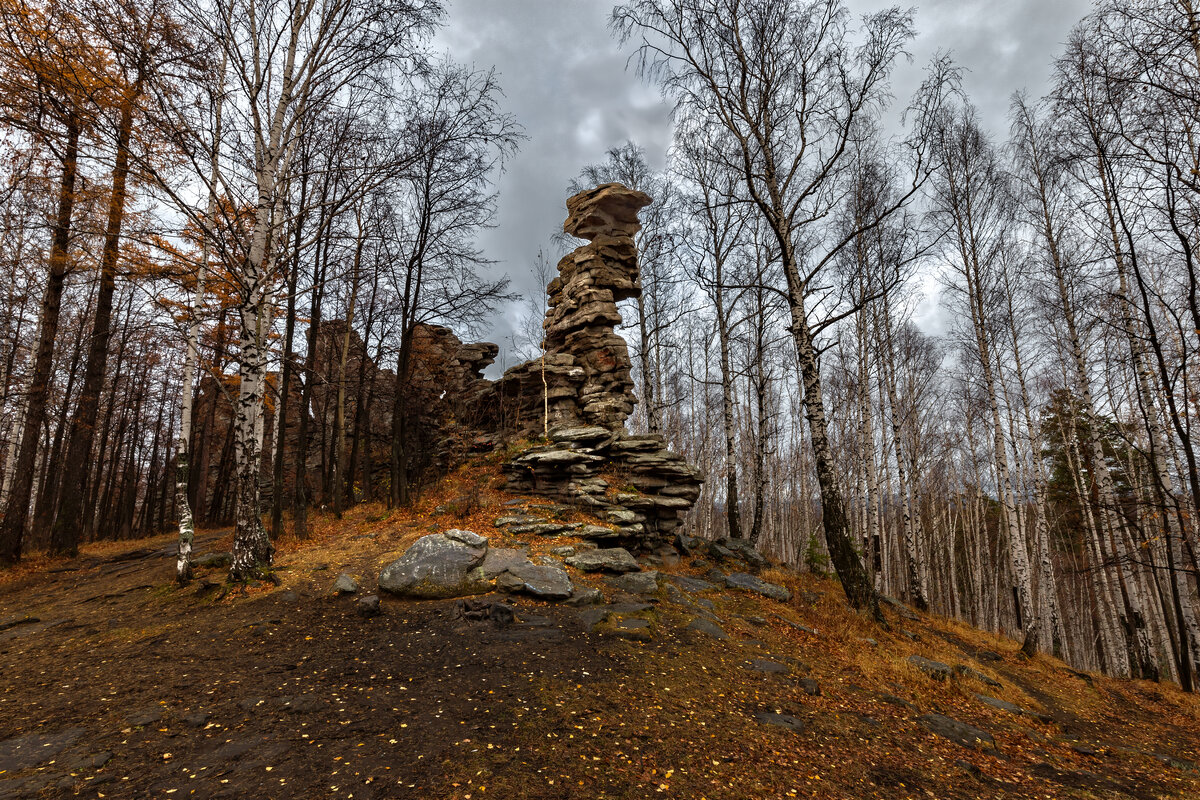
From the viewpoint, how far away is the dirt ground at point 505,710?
2.98m

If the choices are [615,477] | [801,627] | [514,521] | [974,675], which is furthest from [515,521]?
[974,675]

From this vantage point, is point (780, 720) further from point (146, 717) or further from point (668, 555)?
point (668, 555)

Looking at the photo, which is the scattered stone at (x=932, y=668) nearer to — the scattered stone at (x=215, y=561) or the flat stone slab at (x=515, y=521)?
the flat stone slab at (x=515, y=521)

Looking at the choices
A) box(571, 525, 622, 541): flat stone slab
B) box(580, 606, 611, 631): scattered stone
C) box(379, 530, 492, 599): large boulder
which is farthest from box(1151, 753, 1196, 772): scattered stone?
box(379, 530, 492, 599): large boulder

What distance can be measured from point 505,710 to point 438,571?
12.3 feet

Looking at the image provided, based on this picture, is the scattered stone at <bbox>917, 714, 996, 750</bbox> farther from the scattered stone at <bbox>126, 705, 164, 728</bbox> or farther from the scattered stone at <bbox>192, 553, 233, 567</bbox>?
the scattered stone at <bbox>192, 553, 233, 567</bbox>

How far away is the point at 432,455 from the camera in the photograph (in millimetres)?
17547

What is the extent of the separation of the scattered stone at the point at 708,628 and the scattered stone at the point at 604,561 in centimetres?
209

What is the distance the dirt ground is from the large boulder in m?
0.32

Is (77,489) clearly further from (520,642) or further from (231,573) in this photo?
(520,642)

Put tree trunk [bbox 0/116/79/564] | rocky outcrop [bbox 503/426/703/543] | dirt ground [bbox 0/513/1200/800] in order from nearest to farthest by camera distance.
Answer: dirt ground [bbox 0/513/1200/800] → tree trunk [bbox 0/116/79/564] → rocky outcrop [bbox 503/426/703/543]

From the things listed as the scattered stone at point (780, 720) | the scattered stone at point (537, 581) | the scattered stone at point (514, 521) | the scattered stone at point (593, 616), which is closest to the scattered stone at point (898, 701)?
the scattered stone at point (780, 720)

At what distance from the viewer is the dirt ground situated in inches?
117

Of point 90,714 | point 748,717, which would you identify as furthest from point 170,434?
point 748,717
